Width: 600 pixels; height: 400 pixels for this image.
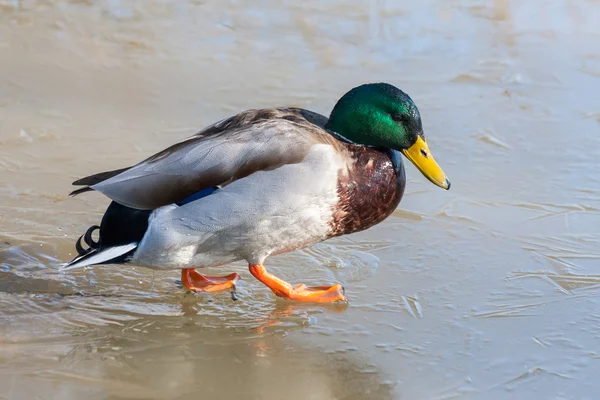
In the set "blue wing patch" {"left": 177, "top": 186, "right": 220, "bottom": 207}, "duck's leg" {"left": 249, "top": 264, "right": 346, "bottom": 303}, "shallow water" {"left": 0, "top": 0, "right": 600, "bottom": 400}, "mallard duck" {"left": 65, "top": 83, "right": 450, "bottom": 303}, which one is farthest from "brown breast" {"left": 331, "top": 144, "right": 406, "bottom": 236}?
"blue wing patch" {"left": 177, "top": 186, "right": 220, "bottom": 207}

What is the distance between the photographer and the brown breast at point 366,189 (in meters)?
3.93

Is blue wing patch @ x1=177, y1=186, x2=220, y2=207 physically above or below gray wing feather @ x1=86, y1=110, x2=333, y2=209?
below

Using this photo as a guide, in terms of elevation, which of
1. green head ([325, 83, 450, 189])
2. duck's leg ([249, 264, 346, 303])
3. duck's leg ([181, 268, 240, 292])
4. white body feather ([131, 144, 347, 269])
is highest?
green head ([325, 83, 450, 189])

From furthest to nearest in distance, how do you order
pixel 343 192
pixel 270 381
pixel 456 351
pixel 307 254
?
pixel 307 254
pixel 343 192
pixel 456 351
pixel 270 381

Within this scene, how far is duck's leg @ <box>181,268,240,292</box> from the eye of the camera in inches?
166

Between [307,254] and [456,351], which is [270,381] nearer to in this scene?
[456,351]

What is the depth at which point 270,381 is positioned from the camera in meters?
3.43

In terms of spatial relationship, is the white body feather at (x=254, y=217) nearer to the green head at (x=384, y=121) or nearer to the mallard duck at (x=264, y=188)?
the mallard duck at (x=264, y=188)

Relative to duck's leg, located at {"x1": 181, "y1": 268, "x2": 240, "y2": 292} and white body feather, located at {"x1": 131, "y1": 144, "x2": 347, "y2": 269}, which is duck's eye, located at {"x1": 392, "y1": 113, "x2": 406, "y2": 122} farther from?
duck's leg, located at {"x1": 181, "y1": 268, "x2": 240, "y2": 292}

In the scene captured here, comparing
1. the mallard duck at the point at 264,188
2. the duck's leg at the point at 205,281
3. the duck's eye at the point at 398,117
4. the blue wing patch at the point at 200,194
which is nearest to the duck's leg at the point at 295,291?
the mallard duck at the point at 264,188

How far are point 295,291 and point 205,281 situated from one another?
1.44 feet

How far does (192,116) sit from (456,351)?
305 centimetres

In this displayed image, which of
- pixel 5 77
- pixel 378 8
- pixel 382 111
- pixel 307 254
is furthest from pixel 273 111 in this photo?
pixel 378 8

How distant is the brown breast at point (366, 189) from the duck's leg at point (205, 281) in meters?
0.56
